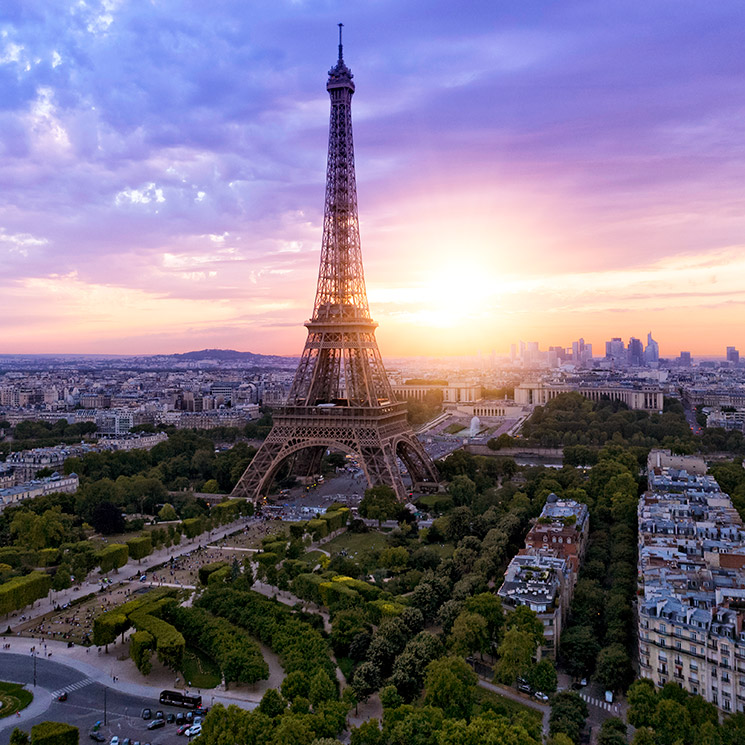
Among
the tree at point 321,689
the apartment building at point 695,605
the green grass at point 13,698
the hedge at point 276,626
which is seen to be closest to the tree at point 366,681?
the hedge at point 276,626

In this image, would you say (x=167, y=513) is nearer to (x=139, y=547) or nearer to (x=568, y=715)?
(x=139, y=547)

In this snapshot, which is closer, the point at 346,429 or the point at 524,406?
the point at 346,429

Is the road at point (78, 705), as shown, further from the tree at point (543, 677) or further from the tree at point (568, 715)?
the tree at point (543, 677)

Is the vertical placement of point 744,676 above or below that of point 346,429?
below

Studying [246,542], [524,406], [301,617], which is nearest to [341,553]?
[246,542]

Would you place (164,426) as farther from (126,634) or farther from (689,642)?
(689,642)

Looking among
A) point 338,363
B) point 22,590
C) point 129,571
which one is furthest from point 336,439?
point 22,590
